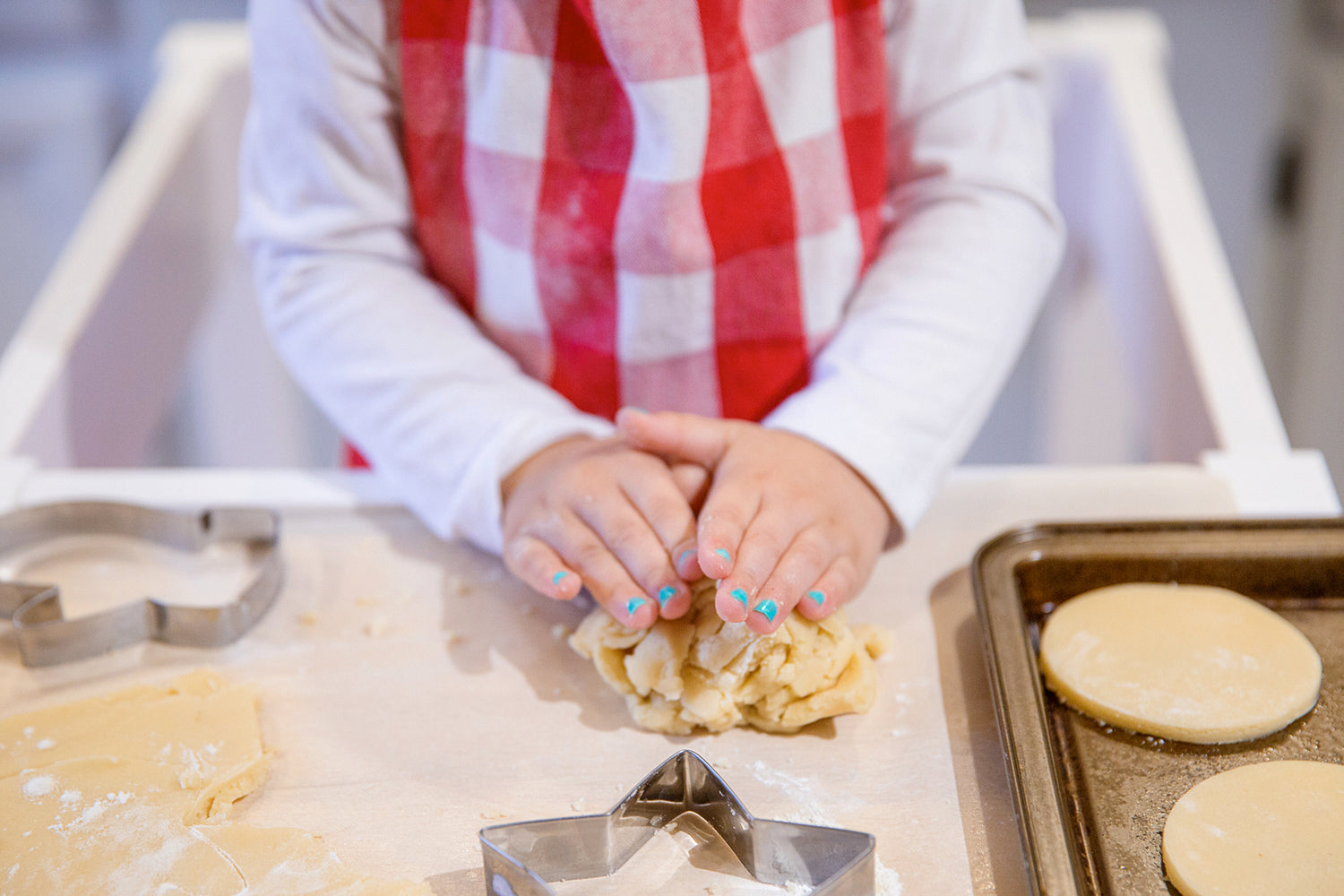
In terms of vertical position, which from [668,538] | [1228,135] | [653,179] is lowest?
[1228,135]

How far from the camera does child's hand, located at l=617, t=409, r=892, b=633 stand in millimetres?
450

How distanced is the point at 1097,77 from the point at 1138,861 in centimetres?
72

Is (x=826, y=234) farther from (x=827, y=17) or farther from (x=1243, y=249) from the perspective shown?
(x=1243, y=249)

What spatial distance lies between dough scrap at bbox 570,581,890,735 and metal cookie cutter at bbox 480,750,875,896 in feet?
0.12

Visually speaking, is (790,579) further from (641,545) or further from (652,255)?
(652,255)

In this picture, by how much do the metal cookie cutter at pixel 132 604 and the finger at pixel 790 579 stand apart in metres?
0.23

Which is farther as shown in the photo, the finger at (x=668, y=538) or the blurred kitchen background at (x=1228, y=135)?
the blurred kitchen background at (x=1228, y=135)

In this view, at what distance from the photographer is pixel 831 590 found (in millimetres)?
475

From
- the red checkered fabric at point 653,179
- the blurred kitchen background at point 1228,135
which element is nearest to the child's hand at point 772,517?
the red checkered fabric at point 653,179

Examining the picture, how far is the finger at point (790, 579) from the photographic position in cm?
44

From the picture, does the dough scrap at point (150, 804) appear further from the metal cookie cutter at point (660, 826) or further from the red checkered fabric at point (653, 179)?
the red checkered fabric at point (653, 179)

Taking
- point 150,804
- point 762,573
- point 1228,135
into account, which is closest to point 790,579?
point 762,573

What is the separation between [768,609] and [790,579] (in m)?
0.02

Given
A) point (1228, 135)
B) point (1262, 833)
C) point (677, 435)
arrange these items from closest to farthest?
1. point (1262, 833)
2. point (677, 435)
3. point (1228, 135)
